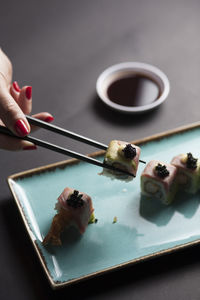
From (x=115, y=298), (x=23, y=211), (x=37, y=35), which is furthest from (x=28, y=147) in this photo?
(x=37, y=35)

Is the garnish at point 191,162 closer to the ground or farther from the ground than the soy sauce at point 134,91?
closer to the ground

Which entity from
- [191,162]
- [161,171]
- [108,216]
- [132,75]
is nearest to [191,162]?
[191,162]

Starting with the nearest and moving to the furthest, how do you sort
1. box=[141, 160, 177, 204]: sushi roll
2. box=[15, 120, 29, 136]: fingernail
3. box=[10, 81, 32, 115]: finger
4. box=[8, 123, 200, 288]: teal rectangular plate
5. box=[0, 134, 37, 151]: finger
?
box=[15, 120, 29, 136]: fingernail → box=[8, 123, 200, 288]: teal rectangular plate → box=[0, 134, 37, 151]: finger → box=[141, 160, 177, 204]: sushi roll → box=[10, 81, 32, 115]: finger

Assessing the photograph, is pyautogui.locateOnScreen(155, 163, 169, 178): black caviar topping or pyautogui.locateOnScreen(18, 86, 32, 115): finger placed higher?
pyautogui.locateOnScreen(18, 86, 32, 115): finger

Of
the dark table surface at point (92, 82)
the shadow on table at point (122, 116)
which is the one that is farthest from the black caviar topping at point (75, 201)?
the shadow on table at point (122, 116)

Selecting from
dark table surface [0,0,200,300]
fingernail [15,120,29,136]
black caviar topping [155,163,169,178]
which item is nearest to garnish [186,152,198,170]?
black caviar topping [155,163,169,178]

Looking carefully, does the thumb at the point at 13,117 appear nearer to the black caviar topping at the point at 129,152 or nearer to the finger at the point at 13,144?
the finger at the point at 13,144

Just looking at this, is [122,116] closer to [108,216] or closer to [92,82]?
[92,82]

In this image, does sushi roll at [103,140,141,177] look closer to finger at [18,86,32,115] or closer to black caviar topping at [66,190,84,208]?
black caviar topping at [66,190,84,208]
